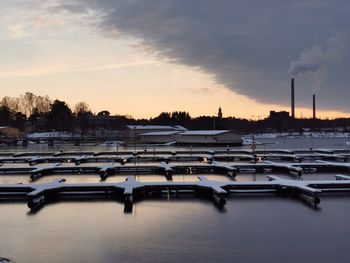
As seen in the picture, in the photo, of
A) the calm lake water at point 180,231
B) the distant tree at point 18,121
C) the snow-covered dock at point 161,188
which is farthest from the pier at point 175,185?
the distant tree at point 18,121

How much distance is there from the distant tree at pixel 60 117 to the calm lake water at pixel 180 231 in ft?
277

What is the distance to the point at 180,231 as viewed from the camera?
1122 centimetres

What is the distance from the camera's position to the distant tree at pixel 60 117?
3814 inches

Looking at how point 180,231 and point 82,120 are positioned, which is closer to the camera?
point 180,231

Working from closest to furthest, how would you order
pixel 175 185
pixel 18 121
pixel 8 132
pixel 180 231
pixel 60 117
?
pixel 180 231, pixel 175 185, pixel 8 132, pixel 60 117, pixel 18 121

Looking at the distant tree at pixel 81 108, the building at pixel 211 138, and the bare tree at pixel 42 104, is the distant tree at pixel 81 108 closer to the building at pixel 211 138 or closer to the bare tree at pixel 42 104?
the bare tree at pixel 42 104

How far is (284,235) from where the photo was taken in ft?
35.6

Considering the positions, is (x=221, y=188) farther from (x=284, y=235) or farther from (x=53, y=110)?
(x=53, y=110)

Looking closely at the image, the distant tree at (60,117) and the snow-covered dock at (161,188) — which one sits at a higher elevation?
the distant tree at (60,117)

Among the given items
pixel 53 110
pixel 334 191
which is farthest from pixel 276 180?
pixel 53 110

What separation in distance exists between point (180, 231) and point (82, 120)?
92.6 metres

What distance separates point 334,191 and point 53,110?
89404 mm

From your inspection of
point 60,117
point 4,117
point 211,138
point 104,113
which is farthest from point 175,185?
point 104,113

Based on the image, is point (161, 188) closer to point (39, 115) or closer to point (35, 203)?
point (35, 203)
